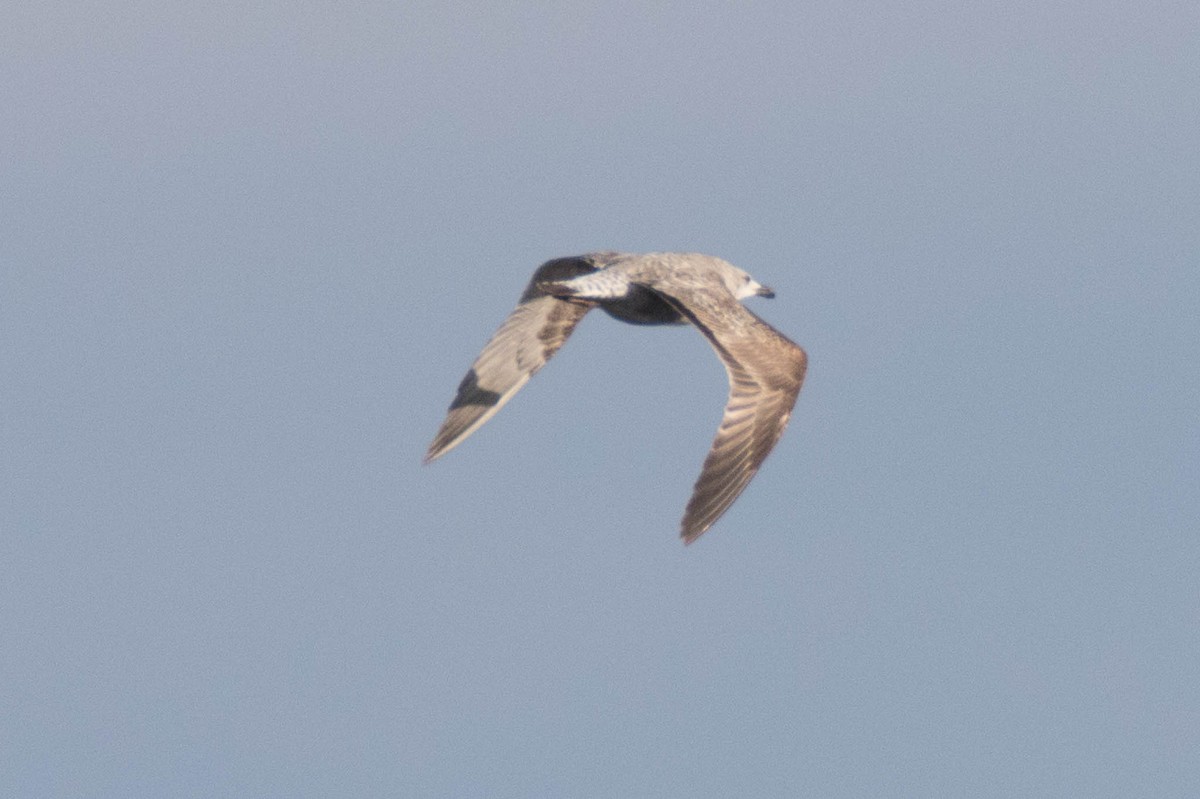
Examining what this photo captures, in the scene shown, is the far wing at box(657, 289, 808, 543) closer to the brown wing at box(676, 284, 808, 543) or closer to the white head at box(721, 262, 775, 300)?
the brown wing at box(676, 284, 808, 543)

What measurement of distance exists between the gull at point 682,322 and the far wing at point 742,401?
0.4 inches

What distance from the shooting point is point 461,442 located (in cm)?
2748

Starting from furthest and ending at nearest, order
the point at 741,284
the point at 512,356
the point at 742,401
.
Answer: the point at 741,284 → the point at 512,356 → the point at 742,401

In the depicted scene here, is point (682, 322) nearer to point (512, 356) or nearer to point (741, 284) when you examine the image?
point (741, 284)

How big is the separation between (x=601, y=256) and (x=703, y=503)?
6.40m

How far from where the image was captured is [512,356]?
28.0 metres

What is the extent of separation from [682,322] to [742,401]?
4.24m

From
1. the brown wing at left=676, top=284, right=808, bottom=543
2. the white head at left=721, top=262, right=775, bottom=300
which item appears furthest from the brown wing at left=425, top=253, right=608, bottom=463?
the brown wing at left=676, top=284, right=808, bottom=543

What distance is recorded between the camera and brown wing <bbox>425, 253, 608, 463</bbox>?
90.4 feet

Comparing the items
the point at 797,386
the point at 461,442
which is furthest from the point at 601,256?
the point at 797,386

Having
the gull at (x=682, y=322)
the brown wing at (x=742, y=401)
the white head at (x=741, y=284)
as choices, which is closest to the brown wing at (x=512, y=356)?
the gull at (x=682, y=322)

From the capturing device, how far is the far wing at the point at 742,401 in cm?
2142

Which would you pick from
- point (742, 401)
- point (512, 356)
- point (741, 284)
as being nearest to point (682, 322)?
point (741, 284)

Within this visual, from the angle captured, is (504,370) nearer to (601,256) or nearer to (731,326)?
(601,256)
